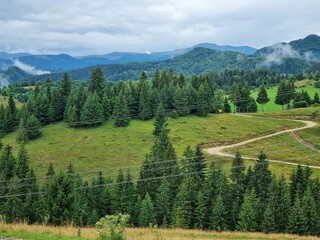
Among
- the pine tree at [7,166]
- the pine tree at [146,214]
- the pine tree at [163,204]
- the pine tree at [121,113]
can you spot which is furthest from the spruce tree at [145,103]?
the pine tree at [146,214]

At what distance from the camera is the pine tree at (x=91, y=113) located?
130m

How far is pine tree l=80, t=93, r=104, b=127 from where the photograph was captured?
130 metres

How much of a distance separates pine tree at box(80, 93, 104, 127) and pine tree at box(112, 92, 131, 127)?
521 centimetres

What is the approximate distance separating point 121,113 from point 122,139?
16525mm

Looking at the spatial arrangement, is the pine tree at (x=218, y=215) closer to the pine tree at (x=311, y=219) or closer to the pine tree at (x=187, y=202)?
the pine tree at (x=187, y=202)

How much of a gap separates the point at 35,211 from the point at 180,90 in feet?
290

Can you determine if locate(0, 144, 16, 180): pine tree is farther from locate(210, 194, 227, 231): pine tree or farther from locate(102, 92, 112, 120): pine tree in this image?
locate(210, 194, 227, 231): pine tree

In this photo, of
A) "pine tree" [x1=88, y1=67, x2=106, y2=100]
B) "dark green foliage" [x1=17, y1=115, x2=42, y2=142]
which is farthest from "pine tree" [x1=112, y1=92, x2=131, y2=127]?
"dark green foliage" [x1=17, y1=115, x2=42, y2=142]

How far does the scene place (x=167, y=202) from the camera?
2557 inches

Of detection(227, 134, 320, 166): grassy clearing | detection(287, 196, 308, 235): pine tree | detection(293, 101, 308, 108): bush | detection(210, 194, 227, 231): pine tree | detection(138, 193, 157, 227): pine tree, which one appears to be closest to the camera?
detection(287, 196, 308, 235): pine tree

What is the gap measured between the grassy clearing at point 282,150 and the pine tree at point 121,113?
38907 mm

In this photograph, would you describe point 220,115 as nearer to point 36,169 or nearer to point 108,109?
point 108,109

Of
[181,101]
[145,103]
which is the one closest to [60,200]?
[145,103]

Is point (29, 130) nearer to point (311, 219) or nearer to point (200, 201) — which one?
point (200, 201)
